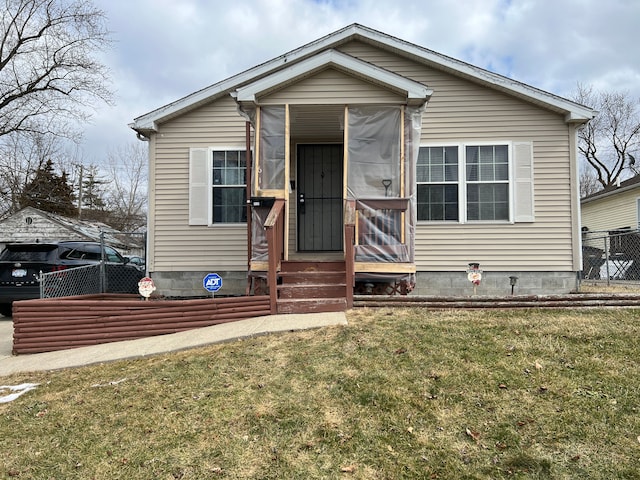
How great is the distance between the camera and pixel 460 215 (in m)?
8.08

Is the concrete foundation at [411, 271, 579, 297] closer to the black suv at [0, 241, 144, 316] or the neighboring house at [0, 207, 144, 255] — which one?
the black suv at [0, 241, 144, 316]

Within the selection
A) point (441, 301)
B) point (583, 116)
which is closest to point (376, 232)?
point (441, 301)

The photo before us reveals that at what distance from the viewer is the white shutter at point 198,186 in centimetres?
833

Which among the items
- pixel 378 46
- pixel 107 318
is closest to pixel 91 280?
pixel 107 318

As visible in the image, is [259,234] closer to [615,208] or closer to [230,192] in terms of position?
[230,192]

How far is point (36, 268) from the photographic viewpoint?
8.38 meters

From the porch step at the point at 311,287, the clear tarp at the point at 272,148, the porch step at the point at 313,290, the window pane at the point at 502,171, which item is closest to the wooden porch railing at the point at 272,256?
the porch step at the point at 311,287

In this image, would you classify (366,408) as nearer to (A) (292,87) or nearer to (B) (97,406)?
(B) (97,406)

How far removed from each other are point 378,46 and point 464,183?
305 centimetres

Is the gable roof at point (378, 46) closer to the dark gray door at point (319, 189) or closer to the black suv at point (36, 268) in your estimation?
the dark gray door at point (319, 189)

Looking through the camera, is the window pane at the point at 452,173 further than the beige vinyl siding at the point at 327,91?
Yes

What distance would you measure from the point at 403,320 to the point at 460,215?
3.64m

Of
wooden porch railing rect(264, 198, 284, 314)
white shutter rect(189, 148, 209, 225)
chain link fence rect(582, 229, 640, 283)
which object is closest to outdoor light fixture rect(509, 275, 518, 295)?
wooden porch railing rect(264, 198, 284, 314)

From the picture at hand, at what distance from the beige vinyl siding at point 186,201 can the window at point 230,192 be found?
0.15 metres
